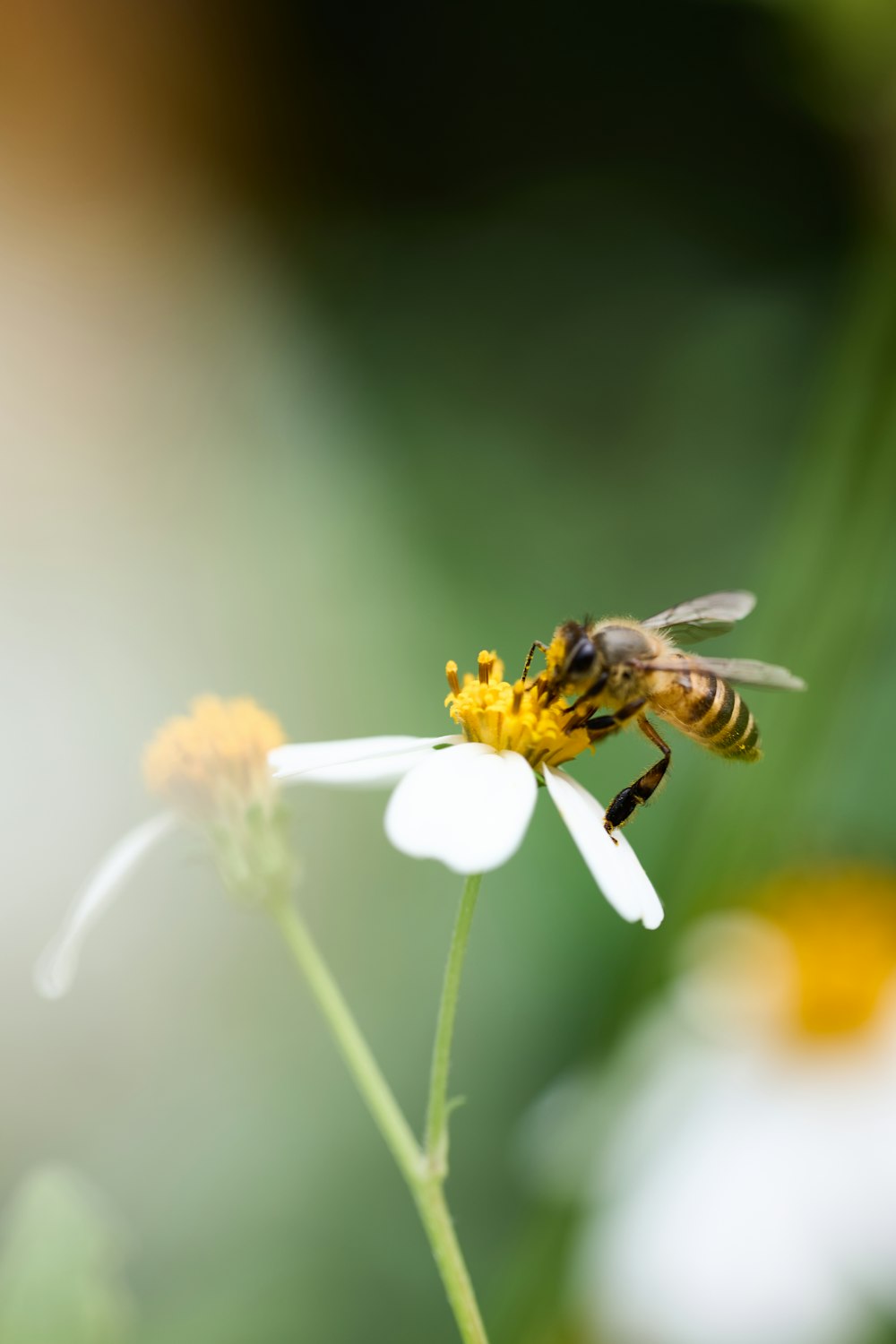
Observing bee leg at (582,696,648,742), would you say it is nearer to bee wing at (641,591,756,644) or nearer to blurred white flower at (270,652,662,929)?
blurred white flower at (270,652,662,929)

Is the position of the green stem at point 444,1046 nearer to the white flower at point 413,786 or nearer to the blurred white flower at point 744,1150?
the white flower at point 413,786

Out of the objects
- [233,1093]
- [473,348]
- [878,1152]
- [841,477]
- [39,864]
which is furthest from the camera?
[473,348]

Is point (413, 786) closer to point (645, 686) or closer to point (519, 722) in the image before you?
point (519, 722)

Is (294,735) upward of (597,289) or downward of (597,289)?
downward

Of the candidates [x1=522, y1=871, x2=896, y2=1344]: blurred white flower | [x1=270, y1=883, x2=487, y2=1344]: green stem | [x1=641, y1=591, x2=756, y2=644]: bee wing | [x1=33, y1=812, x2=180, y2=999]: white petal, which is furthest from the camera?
[x1=522, y1=871, x2=896, y2=1344]: blurred white flower

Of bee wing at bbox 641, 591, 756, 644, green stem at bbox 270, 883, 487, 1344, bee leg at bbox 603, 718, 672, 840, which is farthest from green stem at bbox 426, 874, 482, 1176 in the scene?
bee wing at bbox 641, 591, 756, 644

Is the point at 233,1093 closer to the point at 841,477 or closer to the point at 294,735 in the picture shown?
the point at 294,735

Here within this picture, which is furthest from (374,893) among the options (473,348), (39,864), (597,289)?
(597,289)

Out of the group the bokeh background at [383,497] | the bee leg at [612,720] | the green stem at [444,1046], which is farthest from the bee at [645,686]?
the bokeh background at [383,497]
